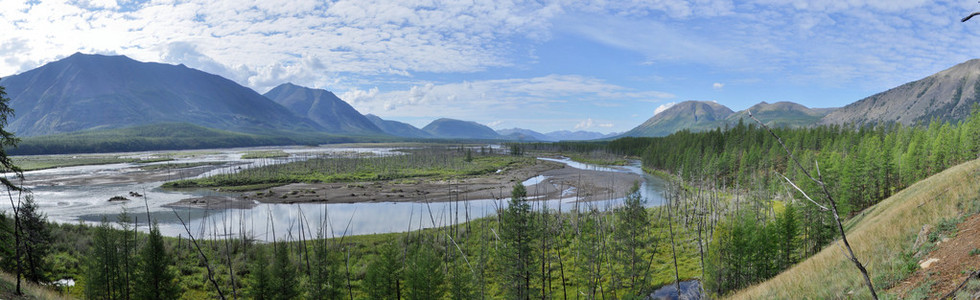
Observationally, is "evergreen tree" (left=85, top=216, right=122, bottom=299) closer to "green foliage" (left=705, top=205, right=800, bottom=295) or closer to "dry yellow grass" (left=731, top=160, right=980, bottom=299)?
"dry yellow grass" (left=731, top=160, right=980, bottom=299)

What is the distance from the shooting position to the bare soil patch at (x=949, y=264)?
9531 millimetres

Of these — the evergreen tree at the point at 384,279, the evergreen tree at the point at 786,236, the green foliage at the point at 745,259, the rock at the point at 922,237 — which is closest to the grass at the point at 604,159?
the evergreen tree at the point at 786,236

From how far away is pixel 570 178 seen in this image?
10444cm

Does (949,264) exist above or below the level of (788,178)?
below

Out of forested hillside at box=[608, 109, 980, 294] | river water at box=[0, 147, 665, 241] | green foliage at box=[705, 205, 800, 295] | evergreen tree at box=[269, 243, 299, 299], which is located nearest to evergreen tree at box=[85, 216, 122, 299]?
evergreen tree at box=[269, 243, 299, 299]

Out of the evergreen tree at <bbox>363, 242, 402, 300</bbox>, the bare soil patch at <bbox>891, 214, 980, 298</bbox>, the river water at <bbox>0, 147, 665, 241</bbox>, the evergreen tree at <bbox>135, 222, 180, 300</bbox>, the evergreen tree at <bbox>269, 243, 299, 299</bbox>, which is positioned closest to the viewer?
the bare soil patch at <bbox>891, 214, 980, 298</bbox>

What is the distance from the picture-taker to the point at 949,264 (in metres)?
10.6

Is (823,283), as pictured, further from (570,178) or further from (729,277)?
(570,178)

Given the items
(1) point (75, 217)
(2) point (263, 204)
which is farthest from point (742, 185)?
(1) point (75, 217)

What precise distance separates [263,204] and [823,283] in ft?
254

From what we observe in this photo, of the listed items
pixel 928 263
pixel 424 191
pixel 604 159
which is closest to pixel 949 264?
pixel 928 263

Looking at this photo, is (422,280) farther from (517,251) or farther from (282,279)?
(282,279)

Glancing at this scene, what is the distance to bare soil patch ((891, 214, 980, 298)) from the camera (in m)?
9.53

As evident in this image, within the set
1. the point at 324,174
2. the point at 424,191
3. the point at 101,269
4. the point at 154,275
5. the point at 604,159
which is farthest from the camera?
the point at 604,159
